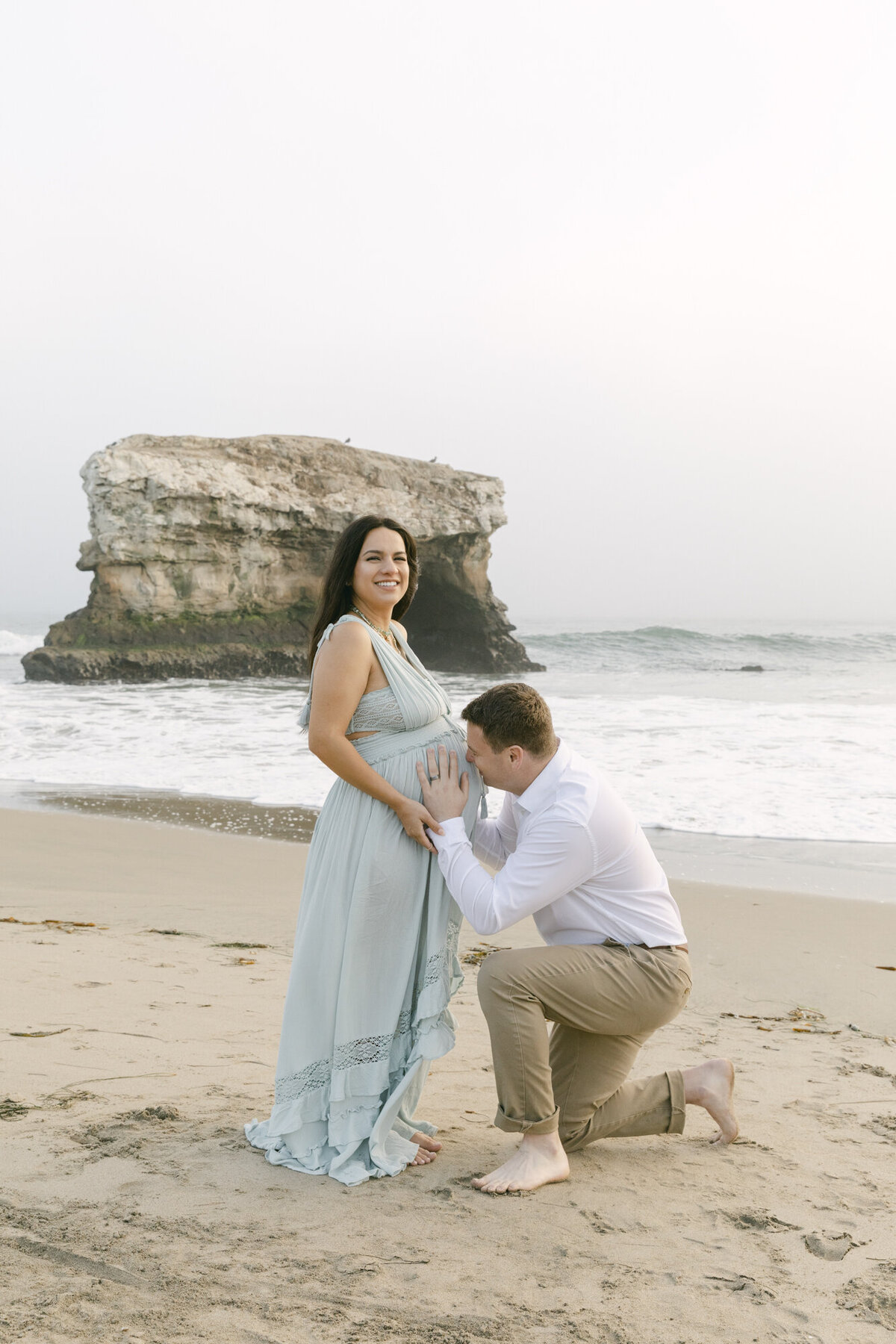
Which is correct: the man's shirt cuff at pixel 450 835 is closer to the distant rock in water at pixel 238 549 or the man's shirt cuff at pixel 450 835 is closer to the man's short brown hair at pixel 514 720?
the man's short brown hair at pixel 514 720

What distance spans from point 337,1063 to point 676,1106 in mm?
990

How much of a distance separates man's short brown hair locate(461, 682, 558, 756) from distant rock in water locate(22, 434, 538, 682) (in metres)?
18.7

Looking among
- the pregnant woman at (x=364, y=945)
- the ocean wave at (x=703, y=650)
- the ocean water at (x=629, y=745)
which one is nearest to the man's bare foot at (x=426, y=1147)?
the pregnant woman at (x=364, y=945)

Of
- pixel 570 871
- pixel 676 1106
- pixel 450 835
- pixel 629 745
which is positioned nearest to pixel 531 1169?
pixel 676 1106

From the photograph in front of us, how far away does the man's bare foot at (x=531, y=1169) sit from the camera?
252 centimetres

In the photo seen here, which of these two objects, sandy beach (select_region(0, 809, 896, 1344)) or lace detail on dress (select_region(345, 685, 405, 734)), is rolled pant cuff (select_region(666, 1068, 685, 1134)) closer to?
sandy beach (select_region(0, 809, 896, 1344))

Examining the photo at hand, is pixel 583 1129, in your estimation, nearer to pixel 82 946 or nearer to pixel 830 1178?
pixel 830 1178

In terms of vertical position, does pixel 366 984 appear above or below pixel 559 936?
below

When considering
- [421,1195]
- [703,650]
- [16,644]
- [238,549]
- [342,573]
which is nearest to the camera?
[421,1195]

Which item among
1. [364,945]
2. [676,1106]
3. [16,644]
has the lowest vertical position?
[676,1106]

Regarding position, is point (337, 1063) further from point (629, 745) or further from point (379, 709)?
point (629, 745)

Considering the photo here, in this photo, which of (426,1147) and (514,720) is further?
(426,1147)

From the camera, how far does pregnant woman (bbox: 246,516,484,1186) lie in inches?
104

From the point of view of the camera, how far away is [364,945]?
2.65 meters
